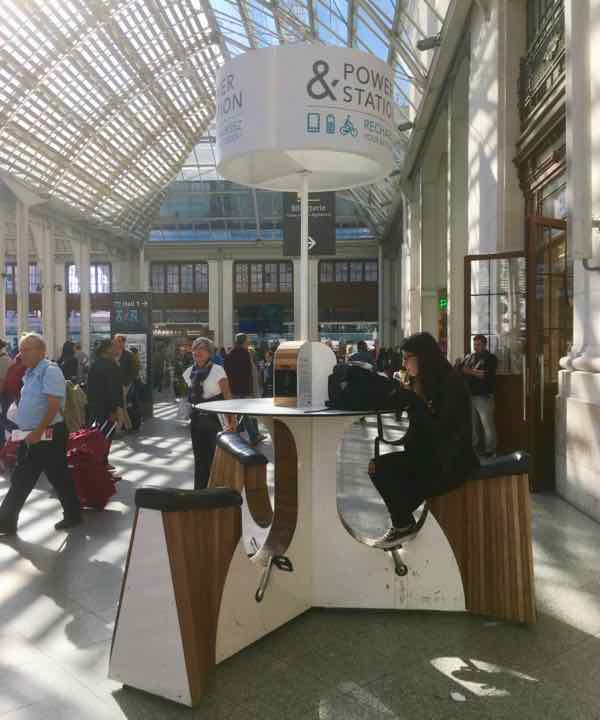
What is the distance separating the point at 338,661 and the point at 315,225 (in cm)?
1366

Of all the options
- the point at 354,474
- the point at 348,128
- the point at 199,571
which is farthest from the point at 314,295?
the point at 199,571

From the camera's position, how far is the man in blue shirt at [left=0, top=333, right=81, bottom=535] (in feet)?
16.8

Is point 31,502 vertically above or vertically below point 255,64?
below

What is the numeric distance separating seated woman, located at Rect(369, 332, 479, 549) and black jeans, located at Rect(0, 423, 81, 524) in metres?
2.85

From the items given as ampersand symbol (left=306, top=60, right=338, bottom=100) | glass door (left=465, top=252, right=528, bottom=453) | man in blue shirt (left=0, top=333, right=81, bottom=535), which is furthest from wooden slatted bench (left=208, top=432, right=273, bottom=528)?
glass door (left=465, top=252, right=528, bottom=453)

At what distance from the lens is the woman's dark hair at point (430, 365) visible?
3441 millimetres

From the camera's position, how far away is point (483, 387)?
788cm

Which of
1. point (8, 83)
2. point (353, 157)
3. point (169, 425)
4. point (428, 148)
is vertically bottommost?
point (169, 425)

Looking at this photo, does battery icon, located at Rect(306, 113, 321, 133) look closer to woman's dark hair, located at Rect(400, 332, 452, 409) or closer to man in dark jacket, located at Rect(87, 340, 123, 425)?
woman's dark hair, located at Rect(400, 332, 452, 409)

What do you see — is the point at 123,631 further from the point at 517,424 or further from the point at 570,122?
the point at 517,424

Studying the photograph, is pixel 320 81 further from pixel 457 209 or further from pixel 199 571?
pixel 457 209

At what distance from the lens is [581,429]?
5719mm

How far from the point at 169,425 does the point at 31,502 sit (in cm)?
664

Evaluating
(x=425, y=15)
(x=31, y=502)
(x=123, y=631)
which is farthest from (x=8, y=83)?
(x=123, y=631)
